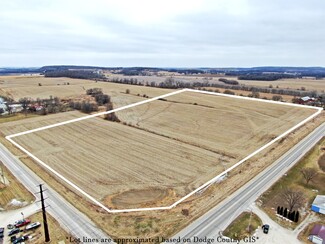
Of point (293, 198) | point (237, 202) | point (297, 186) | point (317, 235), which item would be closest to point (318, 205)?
point (293, 198)

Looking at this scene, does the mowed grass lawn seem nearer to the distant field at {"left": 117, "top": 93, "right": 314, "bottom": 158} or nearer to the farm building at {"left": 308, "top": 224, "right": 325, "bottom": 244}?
the farm building at {"left": 308, "top": 224, "right": 325, "bottom": 244}

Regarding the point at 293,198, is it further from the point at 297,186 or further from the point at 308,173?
the point at 308,173

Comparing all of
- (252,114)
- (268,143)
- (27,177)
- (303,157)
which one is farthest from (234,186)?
(252,114)

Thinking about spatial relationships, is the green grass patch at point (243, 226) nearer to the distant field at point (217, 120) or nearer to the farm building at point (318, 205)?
the farm building at point (318, 205)

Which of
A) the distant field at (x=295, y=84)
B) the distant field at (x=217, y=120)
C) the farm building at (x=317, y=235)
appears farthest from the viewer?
the distant field at (x=295, y=84)

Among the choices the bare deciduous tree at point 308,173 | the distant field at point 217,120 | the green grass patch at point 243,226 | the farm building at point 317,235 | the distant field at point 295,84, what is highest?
the distant field at point 295,84

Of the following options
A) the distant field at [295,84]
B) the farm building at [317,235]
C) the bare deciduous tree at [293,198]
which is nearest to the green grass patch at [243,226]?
the bare deciduous tree at [293,198]

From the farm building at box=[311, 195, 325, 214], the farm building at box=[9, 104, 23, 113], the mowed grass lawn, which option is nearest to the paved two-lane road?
the mowed grass lawn
